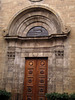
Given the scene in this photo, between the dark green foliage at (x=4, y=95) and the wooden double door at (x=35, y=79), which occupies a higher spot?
the wooden double door at (x=35, y=79)

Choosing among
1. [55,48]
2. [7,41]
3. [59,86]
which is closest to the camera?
[59,86]

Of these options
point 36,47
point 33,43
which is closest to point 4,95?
point 36,47

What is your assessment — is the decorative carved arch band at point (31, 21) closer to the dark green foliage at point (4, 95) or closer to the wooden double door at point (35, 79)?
the wooden double door at point (35, 79)

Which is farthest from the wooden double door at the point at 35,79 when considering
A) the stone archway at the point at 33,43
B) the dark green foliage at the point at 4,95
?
the dark green foliage at the point at 4,95

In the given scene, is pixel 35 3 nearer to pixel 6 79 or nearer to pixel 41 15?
pixel 41 15

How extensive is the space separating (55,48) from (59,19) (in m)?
1.72

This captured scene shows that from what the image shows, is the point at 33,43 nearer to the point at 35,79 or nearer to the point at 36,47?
the point at 36,47

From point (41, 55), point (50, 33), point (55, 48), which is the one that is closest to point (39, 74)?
point (41, 55)

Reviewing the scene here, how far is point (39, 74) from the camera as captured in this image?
10.3 m

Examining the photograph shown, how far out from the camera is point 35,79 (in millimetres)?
10258

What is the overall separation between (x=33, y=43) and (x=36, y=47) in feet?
1.11

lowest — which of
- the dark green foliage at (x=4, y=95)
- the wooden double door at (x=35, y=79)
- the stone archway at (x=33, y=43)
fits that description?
the dark green foliage at (x=4, y=95)

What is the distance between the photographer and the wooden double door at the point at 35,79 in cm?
1007

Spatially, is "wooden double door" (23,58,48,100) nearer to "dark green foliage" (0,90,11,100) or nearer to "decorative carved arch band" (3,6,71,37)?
"dark green foliage" (0,90,11,100)
